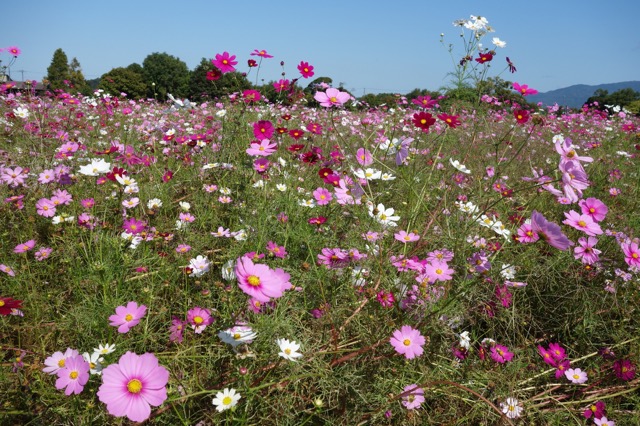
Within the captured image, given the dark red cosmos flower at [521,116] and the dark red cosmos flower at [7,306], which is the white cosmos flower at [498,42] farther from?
the dark red cosmos flower at [7,306]

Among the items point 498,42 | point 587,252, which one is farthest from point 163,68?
point 587,252

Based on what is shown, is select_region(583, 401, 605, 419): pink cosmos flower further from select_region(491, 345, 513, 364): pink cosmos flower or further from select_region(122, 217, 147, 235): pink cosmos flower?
select_region(122, 217, 147, 235): pink cosmos flower

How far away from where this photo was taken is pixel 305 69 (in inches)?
76.0

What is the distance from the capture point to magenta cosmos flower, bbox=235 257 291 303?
2.58 feet

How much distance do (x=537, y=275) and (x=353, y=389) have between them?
906 mm

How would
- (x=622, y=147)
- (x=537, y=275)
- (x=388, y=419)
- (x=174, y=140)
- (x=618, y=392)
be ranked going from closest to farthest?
(x=388, y=419), (x=618, y=392), (x=537, y=275), (x=174, y=140), (x=622, y=147)

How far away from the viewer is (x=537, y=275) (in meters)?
1.42

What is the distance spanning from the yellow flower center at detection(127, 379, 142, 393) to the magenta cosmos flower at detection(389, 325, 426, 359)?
0.57m

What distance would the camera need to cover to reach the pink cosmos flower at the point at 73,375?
782mm

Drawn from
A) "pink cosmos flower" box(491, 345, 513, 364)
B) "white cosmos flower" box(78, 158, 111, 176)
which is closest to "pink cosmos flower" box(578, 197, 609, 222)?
"pink cosmos flower" box(491, 345, 513, 364)

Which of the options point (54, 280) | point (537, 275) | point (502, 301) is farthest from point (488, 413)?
point (54, 280)

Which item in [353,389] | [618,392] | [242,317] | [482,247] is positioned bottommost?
[618,392]

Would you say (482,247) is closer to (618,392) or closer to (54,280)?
(618,392)

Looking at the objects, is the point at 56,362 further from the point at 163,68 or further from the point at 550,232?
the point at 163,68
